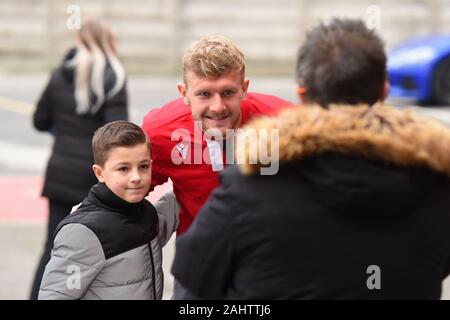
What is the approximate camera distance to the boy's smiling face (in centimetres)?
328

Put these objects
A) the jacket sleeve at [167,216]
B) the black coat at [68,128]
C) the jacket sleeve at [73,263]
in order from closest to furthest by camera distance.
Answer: the jacket sleeve at [73,263] < the jacket sleeve at [167,216] < the black coat at [68,128]

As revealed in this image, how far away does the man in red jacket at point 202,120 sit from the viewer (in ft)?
10.4

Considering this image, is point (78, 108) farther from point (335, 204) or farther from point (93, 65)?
point (335, 204)

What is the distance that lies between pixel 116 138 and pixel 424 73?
34.3 feet

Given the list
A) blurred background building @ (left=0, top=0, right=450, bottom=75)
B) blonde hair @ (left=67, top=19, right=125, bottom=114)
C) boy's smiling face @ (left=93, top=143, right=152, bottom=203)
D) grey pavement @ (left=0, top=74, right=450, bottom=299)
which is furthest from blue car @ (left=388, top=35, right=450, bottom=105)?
boy's smiling face @ (left=93, top=143, right=152, bottom=203)

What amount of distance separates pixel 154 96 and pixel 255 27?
480cm

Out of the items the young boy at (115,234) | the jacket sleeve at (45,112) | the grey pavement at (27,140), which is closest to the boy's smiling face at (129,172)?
the young boy at (115,234)

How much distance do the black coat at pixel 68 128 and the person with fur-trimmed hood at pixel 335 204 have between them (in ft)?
10.9

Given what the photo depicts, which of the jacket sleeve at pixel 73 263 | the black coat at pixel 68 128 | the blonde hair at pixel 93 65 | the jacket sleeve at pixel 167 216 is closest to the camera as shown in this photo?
the jacket sleeve at pixel 73 263

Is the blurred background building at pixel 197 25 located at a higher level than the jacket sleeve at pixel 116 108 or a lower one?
higher

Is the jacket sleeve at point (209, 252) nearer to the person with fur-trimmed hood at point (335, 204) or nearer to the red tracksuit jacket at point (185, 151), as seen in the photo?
the person with fur-trimmed hood at point (335, 204)

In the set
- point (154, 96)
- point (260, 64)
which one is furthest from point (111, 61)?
point (260, 64)

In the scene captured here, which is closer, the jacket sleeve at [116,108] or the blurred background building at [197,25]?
the jacket sleeve at [116,108]

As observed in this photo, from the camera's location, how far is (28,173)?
1013 centimetres
